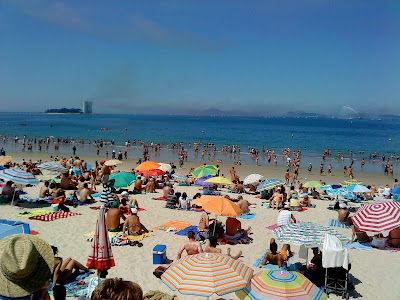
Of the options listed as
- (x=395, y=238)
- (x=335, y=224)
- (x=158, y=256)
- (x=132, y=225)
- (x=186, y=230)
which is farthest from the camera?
(x=335, y=224)

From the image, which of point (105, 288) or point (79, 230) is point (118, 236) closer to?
point (79, 230)

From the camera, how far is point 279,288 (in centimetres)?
510

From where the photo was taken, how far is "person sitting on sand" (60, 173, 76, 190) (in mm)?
16219

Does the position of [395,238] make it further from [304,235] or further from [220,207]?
[220,207]

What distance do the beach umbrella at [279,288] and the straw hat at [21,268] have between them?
9.74 feet

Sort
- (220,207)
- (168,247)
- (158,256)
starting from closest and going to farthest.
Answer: (158,256)
(220,207)
(168,247)

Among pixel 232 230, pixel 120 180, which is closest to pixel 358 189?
pixel 232 230

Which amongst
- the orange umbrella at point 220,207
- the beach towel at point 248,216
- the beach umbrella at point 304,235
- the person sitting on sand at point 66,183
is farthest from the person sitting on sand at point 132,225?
the person sitting on sand at point 66,183

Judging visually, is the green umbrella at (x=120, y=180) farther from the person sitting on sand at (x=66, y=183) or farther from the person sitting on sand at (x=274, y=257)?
the person sitting on sand at (x=274, y=257)

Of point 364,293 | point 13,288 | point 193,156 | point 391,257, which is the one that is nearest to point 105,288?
point 13,288

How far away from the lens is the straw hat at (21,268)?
11.2 ft

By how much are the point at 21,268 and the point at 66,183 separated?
1359 centimetres

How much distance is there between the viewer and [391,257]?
9.33m

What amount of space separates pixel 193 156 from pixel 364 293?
34.2 metres
